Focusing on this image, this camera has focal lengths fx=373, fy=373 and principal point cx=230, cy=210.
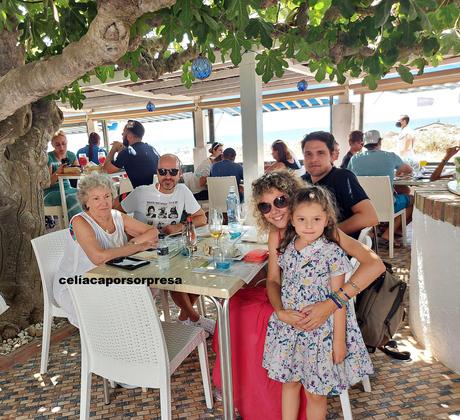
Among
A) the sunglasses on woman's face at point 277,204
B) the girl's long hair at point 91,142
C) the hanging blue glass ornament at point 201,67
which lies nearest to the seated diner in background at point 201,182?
the girl's long hair at point 91,142

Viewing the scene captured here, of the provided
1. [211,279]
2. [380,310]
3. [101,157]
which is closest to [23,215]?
[211,279]

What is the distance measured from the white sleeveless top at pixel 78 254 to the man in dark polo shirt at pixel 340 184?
1.40 meters

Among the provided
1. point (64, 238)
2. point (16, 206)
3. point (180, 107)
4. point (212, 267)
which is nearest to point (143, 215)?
point (64, 238)

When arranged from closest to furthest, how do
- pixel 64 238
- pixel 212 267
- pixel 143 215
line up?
1. pixel 212 267
2. pixel 64 238
3. pixel 143 215

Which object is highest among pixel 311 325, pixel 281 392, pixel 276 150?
pixel 276 150

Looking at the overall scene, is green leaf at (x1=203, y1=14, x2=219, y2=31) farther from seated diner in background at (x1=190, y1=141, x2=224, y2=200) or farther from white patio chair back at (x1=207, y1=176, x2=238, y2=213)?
seated diner in background at (x1=190, y1=141, x2=224, y2=200)

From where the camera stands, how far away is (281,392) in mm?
1932

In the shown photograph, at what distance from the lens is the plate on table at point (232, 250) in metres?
2.24

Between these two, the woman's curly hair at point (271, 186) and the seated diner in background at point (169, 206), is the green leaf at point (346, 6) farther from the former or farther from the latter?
the seated diner in background at point (169, 206)

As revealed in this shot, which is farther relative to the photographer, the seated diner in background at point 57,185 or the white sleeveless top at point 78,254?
the seated diner in background at point 57,185

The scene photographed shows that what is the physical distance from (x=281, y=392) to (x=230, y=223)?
1.40 metres

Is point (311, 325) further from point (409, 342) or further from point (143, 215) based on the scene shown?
point (143, 215)

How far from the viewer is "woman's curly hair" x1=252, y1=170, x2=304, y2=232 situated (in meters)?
2.00

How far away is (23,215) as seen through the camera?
10.2ft
